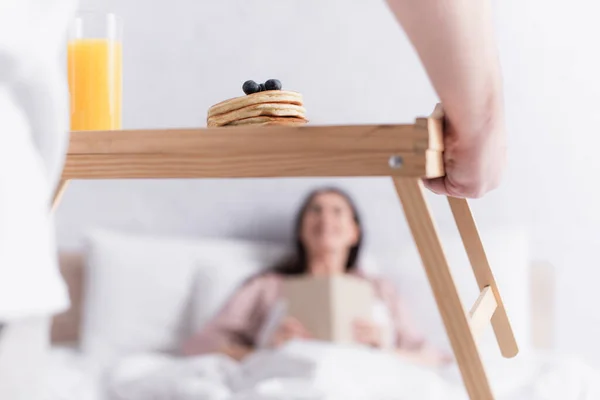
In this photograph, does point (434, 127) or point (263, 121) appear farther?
point (263, 121)

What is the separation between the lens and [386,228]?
Result: 347 centimetres

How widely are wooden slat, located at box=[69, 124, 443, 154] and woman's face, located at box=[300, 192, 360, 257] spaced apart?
228 centimetres

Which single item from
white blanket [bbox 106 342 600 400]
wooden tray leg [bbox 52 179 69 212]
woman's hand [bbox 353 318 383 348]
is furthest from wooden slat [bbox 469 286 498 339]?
woman's hand [bbox 353 318 383 348]

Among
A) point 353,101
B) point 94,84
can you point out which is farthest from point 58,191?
point 353,101

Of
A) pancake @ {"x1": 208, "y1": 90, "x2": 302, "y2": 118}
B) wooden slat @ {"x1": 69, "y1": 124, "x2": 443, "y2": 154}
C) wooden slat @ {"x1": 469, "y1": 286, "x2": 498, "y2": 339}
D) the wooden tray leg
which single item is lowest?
Result: wooden slat @ {"x1": 469, "y1": 286, "x2": 498, "y2": 339}

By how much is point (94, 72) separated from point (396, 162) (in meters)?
0.78

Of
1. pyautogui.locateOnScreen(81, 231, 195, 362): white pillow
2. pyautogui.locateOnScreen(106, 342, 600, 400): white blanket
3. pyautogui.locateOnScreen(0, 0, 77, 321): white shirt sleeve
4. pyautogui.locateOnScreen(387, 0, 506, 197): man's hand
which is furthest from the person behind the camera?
pyautogui.locateOnScreen(81, 231, 195, 362): white pillow

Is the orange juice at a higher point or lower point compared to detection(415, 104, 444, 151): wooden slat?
higher

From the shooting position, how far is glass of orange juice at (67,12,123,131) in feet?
4.70

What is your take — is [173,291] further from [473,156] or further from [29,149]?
[29,149]

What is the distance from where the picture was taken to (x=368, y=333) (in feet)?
9.54

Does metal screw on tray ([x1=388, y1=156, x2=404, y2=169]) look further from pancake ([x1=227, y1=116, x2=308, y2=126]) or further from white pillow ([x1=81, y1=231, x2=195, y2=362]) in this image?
white pillow ([x1=81, y1=231, x2=195, y2=362])

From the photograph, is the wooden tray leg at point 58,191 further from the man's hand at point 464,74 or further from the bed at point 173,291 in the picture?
the bed at point 173,291

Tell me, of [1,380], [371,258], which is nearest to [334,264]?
[371,258]
